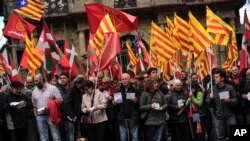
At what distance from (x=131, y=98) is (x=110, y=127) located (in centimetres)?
166

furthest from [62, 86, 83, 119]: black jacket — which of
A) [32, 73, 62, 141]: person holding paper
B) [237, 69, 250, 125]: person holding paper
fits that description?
[237, 69, 250, 125]: person holding paper

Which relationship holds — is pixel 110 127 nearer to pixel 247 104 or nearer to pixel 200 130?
pixel 200 130

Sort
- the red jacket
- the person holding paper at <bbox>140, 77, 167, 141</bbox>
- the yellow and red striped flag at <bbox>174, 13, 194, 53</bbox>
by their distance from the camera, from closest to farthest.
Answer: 1. the person holding paper at <bbox>140, 77, 167, 141</bbox>
2. the red jacket
3. the yellow and red striped flag at <bbox>174, 13, 194, 53</bbox>

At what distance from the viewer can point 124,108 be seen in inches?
512

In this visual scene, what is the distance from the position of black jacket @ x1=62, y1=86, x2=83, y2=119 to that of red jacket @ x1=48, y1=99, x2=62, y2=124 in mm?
153

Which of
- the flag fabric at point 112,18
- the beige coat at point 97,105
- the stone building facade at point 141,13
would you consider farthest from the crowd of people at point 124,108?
the stone building facade at point 141,13

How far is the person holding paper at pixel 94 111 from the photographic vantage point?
478 inches

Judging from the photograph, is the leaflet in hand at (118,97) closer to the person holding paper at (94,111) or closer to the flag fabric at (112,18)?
the person holding paper at (94,111)

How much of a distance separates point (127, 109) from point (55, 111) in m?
1.74

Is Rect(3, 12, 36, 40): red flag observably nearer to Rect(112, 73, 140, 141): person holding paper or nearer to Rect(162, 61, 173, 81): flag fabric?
Rect(162, 61, 173, 81): flag fabric

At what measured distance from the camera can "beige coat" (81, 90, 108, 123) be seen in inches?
478

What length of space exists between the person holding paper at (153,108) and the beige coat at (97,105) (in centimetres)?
85

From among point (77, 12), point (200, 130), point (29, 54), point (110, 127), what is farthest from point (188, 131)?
point (77, 12)

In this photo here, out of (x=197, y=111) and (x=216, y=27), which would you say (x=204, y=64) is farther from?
(x=197, y=111)
